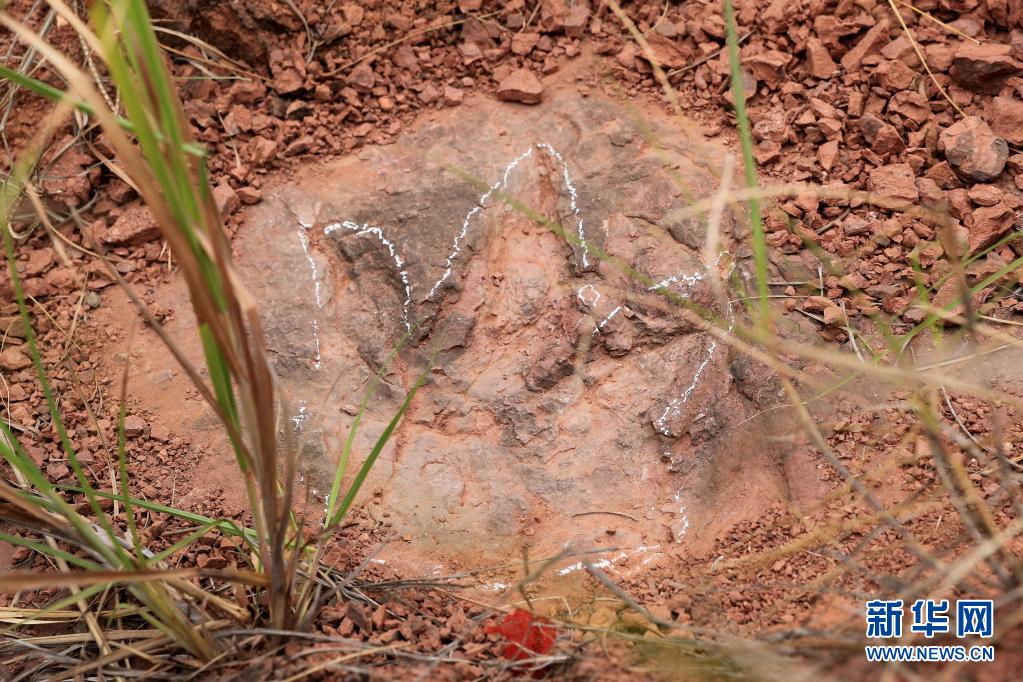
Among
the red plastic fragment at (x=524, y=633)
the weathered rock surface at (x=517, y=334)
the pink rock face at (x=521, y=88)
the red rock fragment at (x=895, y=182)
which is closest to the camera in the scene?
the red plastic fragment at (x=524, y=633)

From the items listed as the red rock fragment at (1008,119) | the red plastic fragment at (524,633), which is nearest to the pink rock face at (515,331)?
the red plastic fragment at (524,633)

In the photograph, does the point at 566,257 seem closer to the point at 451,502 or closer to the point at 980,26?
the point at 451,502

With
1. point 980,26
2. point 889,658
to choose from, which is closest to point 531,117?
point 980,26

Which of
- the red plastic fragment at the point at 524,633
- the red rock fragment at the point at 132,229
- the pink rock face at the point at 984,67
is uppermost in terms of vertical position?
the pink rock face at the point at 984,67

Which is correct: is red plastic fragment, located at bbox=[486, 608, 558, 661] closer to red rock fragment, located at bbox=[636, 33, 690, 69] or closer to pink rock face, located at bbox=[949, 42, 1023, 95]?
red rock fragment, located at bbox=[636, 33, 690, 69]

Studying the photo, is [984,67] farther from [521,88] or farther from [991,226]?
[521,88]

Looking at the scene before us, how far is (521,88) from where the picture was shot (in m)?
2.46

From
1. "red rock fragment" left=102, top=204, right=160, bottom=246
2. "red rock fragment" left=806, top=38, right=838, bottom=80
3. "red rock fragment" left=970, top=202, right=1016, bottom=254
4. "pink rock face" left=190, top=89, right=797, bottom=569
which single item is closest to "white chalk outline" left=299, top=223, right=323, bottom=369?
"pink rock face" left=190, top=89, right=797, bottom=569

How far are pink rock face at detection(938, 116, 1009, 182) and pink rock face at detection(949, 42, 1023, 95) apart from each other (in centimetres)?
14

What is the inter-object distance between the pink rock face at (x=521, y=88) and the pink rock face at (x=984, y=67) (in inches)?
43.2

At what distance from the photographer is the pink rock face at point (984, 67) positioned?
7.24ft

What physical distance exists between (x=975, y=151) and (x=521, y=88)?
1190mm

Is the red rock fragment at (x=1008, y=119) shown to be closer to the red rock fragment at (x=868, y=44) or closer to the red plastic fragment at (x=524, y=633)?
the red rock fragment at (x=868, y=44)

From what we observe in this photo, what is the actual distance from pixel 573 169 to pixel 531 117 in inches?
8.7
